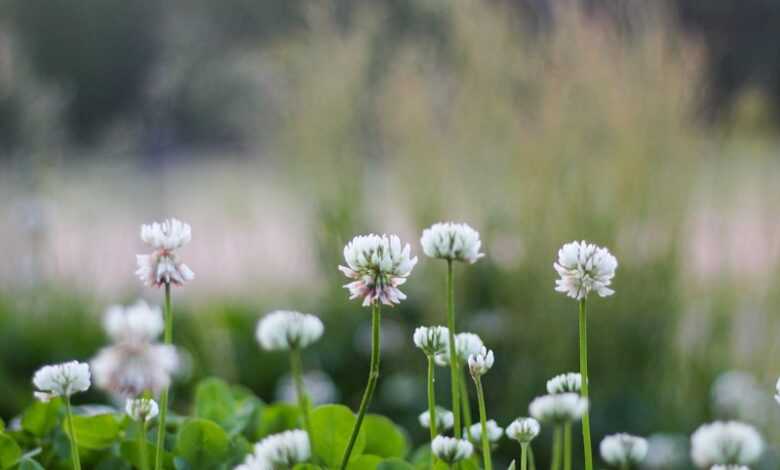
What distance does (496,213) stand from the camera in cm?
356

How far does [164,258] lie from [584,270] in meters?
0.37

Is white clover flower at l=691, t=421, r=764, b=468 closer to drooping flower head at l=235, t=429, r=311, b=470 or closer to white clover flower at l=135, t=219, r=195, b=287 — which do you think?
drooping flower head at l=235, t=429, r=311, b=470

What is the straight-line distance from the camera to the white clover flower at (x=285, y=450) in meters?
0.79

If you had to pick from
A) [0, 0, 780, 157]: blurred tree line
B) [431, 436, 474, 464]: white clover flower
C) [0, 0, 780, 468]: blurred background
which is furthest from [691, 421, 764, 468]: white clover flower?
[0, 0, 780, 157]: blurred tree line

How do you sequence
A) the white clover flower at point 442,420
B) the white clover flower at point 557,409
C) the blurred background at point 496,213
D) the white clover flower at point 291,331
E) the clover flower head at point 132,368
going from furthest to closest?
the blurred background at point 496,213, the white clover flower at point 442,420, the white clover flower at point 291,331, the white clover flower at point 557,409, the clover flower head at point 132,368

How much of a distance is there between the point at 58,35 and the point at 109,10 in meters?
0.91

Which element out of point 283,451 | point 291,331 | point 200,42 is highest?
point 200,42

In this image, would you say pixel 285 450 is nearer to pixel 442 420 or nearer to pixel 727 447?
pixel 442 420

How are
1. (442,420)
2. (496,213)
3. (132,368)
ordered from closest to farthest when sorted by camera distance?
(132,368) → (442,420) → (496,213)

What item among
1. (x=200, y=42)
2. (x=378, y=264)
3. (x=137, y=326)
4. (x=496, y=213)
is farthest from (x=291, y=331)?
(x=200, y=42)

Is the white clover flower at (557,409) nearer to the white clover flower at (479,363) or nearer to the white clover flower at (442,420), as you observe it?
the white clover flower at (479,363)

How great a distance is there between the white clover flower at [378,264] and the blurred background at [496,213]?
1.81 m

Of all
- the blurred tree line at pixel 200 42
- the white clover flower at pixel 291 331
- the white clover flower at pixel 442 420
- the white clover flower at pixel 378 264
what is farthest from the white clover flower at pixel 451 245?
the blurred tree line at pixel 200 42

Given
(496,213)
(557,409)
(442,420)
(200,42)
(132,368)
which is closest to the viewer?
(132,368)
